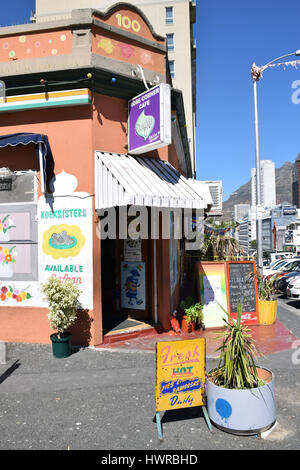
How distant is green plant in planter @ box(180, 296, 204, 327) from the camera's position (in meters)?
8.86

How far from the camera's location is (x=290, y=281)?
47.3 ft

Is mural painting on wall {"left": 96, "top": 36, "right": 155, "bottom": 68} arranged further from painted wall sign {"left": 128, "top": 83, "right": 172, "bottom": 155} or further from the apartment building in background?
the apartment building in background

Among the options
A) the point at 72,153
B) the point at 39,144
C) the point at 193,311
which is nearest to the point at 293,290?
the point at 193,311

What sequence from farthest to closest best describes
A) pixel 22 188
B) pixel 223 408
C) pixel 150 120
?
pixel 22 188, pixel 150 120, pixel 223 408

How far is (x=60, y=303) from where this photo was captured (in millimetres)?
6879

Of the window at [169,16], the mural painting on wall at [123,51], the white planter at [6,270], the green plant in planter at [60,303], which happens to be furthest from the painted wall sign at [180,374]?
the window at [169,16]

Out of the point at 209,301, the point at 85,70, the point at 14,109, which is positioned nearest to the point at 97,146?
the point at 85,70

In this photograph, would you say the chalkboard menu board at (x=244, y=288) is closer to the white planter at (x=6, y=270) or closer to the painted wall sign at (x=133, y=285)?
the painted wall sign at (x=133, y=285)

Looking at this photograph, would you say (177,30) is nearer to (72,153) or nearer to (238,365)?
(72,153)

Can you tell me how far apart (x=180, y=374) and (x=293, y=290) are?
35.5 feet

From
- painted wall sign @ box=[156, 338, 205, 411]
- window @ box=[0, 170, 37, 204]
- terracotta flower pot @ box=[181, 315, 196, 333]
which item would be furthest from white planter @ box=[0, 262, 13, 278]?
painted wall sign @ box=[156, 338, 205, 411]

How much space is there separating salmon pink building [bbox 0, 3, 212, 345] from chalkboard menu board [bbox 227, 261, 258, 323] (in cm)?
284

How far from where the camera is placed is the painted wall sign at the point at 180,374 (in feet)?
14.3

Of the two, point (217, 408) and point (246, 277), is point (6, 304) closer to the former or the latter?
point (217, 408)
